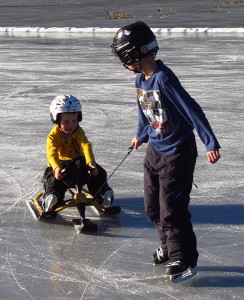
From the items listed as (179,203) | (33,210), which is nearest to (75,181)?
(33,210)

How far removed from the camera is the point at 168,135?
476cm

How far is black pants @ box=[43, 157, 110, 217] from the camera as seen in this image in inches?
230

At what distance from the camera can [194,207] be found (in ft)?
20.3

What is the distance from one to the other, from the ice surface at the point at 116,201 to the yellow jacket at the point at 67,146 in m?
0.42

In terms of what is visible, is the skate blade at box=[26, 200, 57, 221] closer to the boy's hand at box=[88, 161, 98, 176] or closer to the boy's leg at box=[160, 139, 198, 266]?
the boy's hand at box=[88, 161, 98, 176]

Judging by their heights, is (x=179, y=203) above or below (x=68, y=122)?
below

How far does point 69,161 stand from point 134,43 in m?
1.63

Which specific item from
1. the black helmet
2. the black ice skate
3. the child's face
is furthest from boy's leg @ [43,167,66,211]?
the black helmet

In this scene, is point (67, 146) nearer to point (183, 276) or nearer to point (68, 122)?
point (68, 122)

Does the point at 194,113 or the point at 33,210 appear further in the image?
the point at 33,210

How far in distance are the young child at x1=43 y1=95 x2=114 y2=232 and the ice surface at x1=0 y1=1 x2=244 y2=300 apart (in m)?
0.17

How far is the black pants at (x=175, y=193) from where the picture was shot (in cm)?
473

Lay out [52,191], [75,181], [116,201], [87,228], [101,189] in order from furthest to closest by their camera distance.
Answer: [116,201], [101,189], [52,191], [75,181], [87,228]

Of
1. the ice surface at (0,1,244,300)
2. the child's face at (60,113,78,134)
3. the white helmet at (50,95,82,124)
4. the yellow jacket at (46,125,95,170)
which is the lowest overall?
the ice surface at (0,1,244,300)
